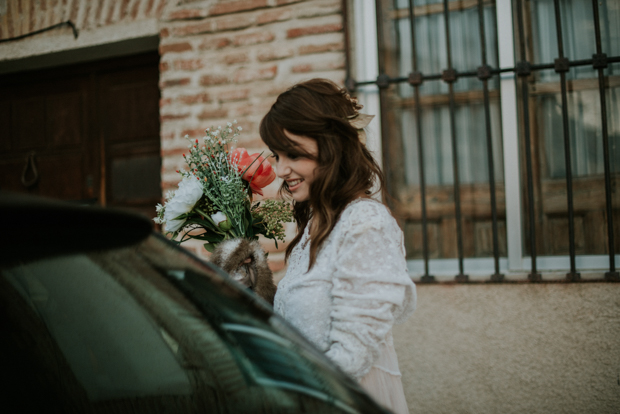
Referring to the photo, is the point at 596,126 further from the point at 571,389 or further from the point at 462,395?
the point at 462,395

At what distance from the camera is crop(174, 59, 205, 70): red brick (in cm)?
326

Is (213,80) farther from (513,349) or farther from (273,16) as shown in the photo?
(513,349)

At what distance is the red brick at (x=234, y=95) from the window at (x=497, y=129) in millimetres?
743

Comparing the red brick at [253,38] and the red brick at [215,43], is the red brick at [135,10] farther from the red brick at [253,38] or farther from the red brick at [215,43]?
the red brick at [253,38]

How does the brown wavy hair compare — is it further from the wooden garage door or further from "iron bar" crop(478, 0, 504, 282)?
the wooden garage door

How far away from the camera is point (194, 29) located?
327 cm

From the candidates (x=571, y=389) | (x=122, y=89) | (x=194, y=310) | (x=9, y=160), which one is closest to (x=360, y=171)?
(x=194, y=310)

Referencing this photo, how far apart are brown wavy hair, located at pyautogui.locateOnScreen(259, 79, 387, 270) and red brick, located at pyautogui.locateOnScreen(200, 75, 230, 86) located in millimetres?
1846

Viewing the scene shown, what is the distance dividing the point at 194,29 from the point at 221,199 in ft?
7.18

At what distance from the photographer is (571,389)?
254 cm

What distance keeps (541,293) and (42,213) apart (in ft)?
8.46

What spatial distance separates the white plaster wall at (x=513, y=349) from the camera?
251cm

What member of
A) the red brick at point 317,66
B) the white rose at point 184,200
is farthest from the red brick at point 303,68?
the white rose at point 184,200

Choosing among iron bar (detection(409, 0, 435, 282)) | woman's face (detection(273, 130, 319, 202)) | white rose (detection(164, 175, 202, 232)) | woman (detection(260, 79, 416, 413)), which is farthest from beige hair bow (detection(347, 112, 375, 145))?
iron bar (detection(409, 0, 435, 282))
